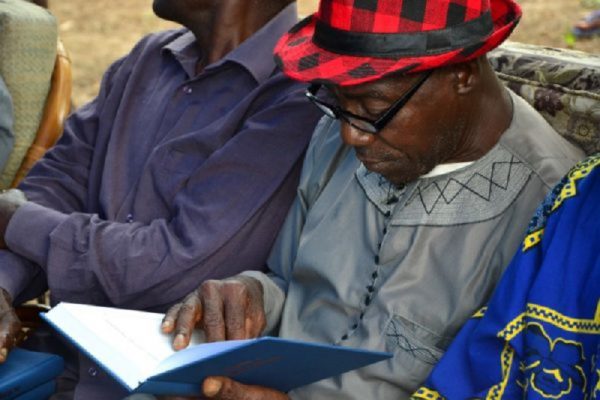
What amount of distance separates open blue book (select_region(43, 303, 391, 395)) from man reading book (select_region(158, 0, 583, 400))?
0.05m

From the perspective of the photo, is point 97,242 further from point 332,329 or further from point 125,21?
point 125,21

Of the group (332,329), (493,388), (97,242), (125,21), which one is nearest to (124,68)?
(97,242)

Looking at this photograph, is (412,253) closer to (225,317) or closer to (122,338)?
(225,317)

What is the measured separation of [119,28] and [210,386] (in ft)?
24.7

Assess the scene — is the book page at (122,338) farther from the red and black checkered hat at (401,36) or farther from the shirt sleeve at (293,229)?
the red and black checkered hat at (401,36)

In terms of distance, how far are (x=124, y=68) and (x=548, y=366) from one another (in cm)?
188

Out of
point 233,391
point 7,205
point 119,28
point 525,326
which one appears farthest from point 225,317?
point 119,28

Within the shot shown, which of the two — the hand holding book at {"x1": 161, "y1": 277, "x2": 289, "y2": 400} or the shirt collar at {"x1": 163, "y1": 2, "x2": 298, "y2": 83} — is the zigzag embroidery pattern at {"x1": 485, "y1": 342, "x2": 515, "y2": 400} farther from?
the shirt collar at {"x1": 163, "y1": 2, "x2": 298, "y2": 83}

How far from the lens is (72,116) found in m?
3.39

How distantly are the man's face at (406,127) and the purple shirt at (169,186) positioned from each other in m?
0.53

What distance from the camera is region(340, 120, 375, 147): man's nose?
2.29 m

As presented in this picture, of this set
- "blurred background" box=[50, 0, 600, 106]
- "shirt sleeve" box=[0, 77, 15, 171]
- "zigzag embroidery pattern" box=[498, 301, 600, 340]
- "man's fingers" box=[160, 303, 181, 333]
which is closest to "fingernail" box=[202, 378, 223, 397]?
"man's fingers" box=[160, 303, 181, 333]

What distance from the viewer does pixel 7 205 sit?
304 centimetres

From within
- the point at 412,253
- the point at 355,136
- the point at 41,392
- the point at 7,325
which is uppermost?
the point at 355,136
